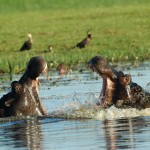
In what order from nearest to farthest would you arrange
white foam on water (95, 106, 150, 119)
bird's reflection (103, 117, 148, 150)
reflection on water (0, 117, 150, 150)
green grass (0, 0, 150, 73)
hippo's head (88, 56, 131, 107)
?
bird's reflection (103, 117, 148, 150) < reflection on water (0, 117, 150, 150) < hippo's head (88, 56, 131, 107) < white foam on water (95, 106, 150, 119) < green grass (0, 0, 150, 73)

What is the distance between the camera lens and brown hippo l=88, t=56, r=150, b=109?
1120cm

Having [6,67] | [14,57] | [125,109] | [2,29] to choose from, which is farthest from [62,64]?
[2,29]

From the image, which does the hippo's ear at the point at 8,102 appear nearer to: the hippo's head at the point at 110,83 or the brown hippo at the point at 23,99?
the brown hippo at the point at 23,99

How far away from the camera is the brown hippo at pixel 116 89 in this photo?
11195 millimetres

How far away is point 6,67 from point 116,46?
6.69 meters

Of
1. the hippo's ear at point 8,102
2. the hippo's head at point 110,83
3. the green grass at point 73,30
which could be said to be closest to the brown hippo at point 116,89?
the hippo's head at point 110,83

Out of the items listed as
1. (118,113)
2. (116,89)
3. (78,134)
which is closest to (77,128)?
(78,134)

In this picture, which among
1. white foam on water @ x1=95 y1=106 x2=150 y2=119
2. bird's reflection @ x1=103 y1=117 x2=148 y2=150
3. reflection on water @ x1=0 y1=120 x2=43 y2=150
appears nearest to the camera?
bird's reflection @ x1=103 y1=117 x2=148 y2=150

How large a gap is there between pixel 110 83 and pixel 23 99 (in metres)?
1.09

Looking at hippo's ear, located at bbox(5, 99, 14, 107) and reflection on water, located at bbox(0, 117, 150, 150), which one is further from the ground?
hippo's ear, located at bbox(5, 99, 14, 107)

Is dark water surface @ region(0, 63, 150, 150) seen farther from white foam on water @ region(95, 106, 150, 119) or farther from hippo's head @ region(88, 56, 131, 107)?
hippo's head @ region(88, 56, 131, 107)

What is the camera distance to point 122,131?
993 cm

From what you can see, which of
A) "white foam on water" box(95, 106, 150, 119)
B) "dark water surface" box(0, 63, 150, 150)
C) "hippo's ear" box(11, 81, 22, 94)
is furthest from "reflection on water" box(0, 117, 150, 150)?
"hippo's ear" box(11, 81, 22, 94)

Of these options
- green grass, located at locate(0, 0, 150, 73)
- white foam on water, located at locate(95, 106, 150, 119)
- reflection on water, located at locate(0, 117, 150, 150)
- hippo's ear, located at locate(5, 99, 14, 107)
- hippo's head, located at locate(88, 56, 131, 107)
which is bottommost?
reflection on water, located at locate(0, 117, 150, 150)
